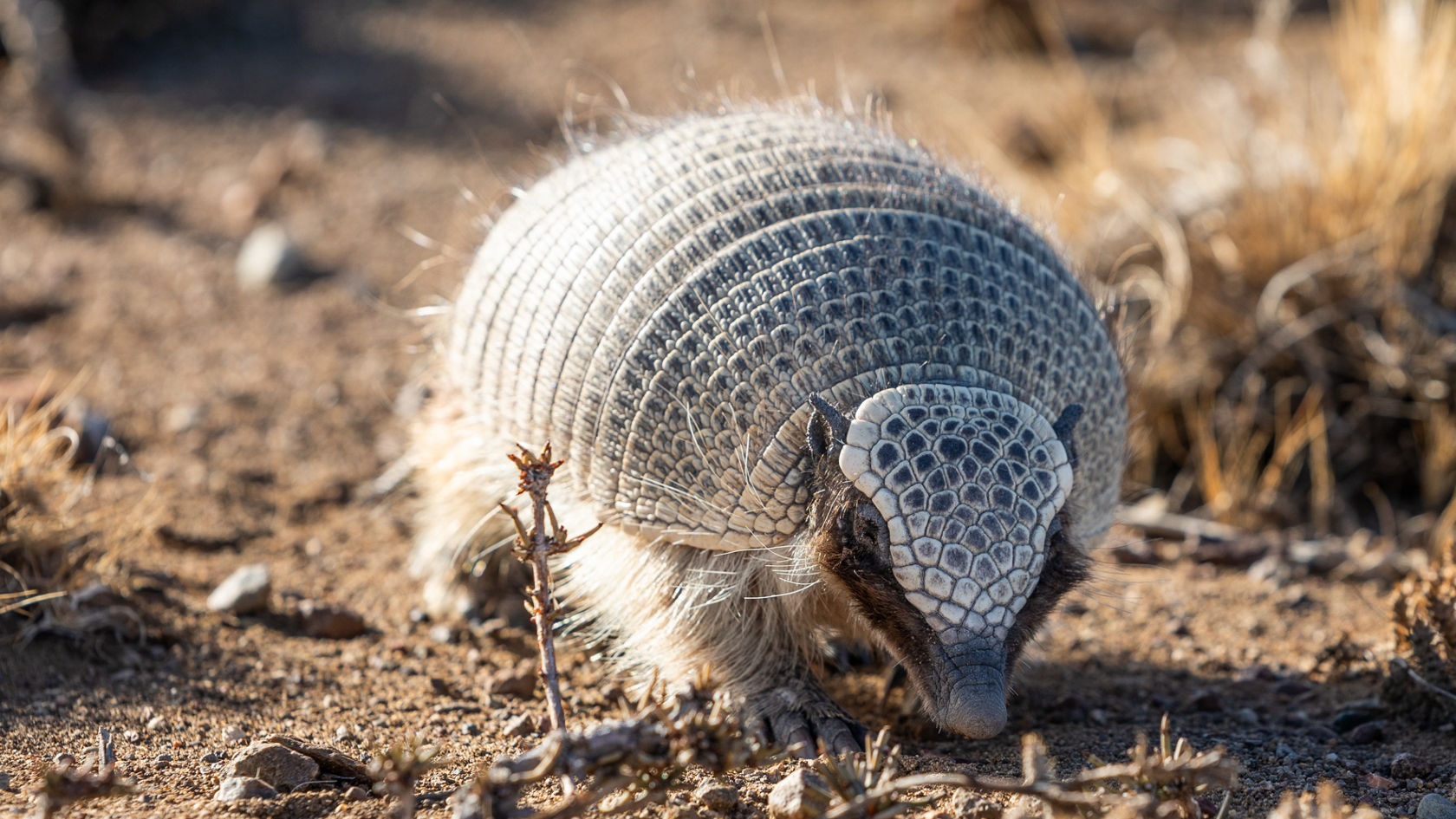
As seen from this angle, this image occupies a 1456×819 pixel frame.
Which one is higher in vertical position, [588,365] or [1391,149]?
[1391,149]

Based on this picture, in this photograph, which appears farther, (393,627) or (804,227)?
(393,627)

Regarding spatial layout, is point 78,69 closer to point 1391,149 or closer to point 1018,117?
point 1018,117

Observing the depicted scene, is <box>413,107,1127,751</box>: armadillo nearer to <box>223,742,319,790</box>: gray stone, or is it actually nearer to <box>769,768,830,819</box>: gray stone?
<box>769,768,830,819</box>: gray stone

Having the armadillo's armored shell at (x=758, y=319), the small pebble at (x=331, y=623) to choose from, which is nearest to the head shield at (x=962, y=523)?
the armadillo's armored shell at (x=758, y=319)

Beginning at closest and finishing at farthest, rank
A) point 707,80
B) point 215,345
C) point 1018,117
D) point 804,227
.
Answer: point 804,227 → point 215,345 → point 1018,117 → point 707,80

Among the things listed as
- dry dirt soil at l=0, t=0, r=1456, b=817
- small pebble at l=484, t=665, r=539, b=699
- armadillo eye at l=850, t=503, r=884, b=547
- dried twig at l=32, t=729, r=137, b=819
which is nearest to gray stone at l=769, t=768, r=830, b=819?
dry dirt soil at l=0, t=0, r=1456, b=817

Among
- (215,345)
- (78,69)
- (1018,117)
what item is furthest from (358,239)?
(1018,117)
